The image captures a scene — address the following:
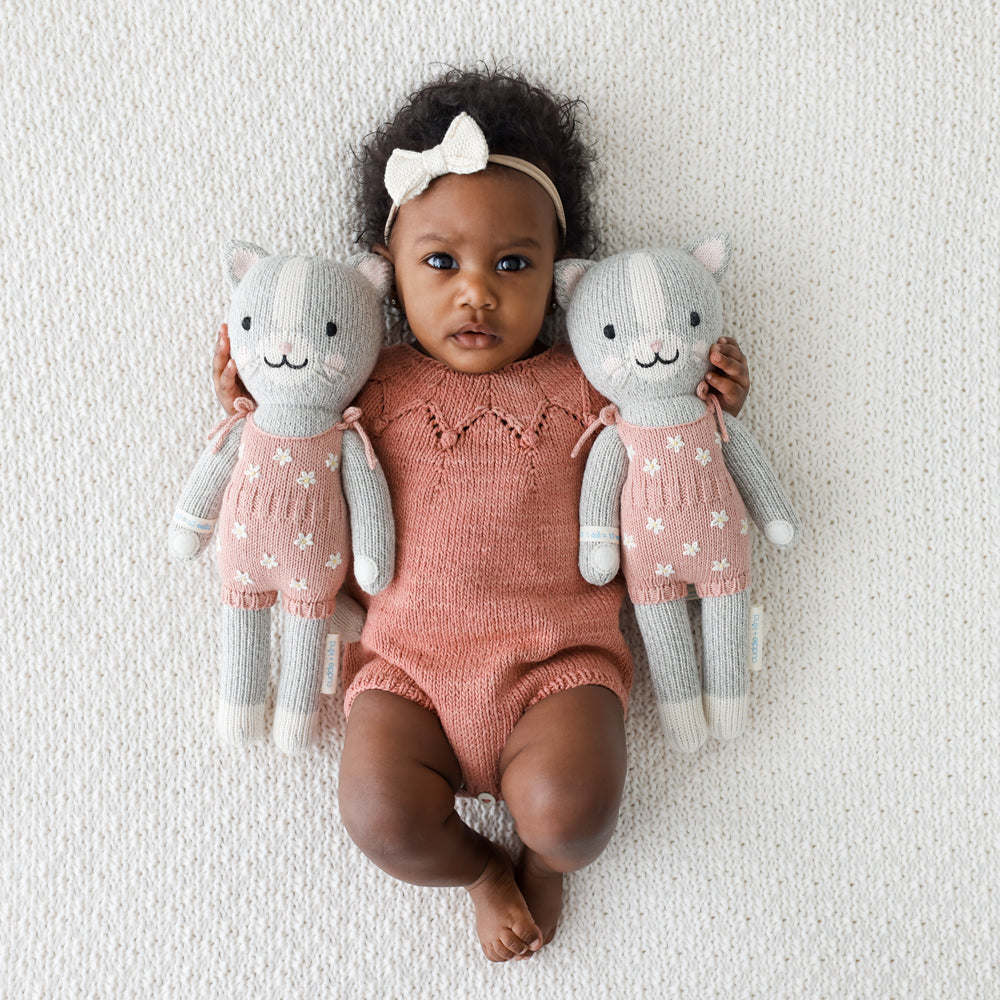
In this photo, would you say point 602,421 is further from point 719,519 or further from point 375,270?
point 375,270

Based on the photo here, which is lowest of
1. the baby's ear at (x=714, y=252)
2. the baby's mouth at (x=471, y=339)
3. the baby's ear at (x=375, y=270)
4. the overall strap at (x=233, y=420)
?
the overall strap at (x=233, y=420)

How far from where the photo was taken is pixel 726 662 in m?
1.04

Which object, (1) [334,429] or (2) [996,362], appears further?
(2) [996,362]

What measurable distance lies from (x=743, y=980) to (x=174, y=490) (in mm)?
987

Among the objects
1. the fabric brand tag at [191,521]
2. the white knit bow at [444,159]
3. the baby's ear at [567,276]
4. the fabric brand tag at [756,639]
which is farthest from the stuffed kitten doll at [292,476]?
the fabric brand tag at [756,639]

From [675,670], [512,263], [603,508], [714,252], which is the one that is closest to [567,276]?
[512,263]

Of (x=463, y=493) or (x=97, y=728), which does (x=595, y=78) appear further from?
(x=97, y=728)

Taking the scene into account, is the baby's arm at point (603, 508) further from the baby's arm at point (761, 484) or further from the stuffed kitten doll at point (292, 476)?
the stuffed kitten doll at point (292, 476)

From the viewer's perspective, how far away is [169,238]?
1112mm

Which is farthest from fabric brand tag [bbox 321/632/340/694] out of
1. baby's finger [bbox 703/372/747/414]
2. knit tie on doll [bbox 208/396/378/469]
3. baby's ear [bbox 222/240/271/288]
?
baby's finger [bbox 703/372/747/414]

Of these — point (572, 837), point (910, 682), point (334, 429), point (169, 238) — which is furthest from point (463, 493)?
point (910, 682)

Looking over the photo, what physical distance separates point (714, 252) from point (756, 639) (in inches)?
19.1

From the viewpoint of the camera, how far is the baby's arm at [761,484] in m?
1.01

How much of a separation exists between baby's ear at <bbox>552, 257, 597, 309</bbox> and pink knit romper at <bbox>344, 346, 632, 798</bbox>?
103 millimetres
